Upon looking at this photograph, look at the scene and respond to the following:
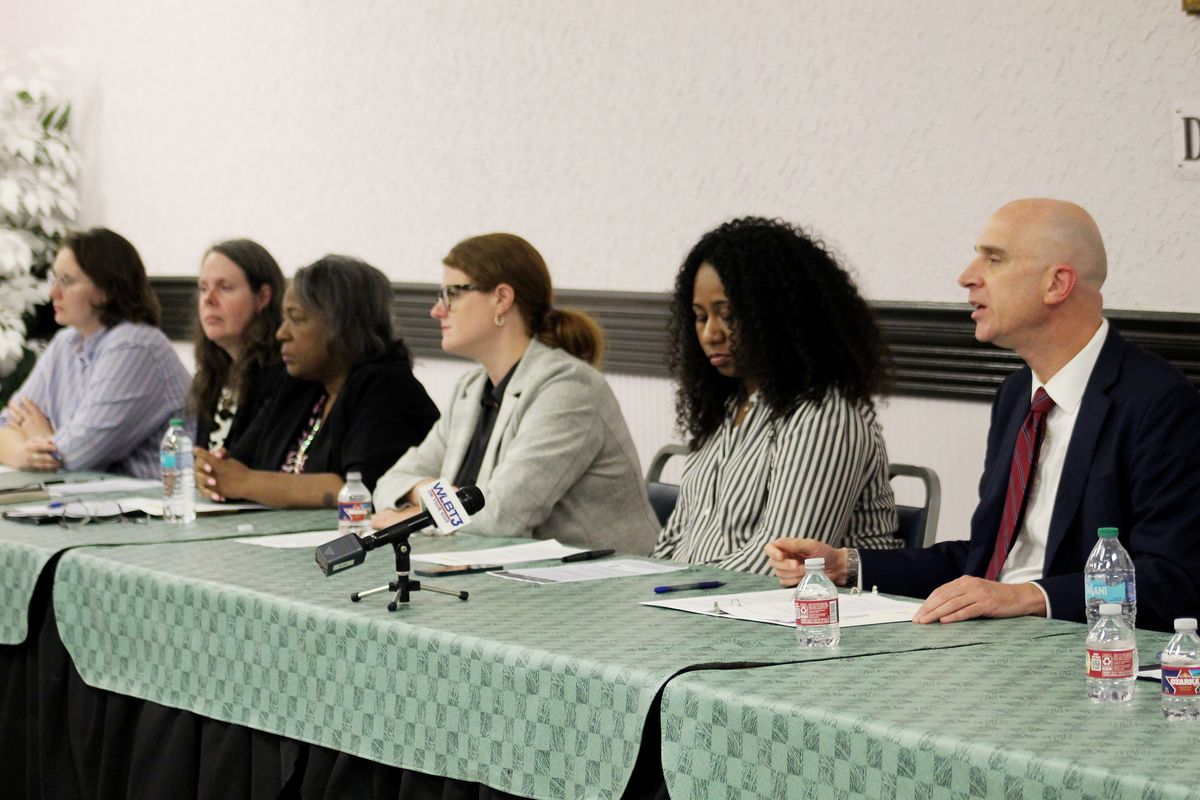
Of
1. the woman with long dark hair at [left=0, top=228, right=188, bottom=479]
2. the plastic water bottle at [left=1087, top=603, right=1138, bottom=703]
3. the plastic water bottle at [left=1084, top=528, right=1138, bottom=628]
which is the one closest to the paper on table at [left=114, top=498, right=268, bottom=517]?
the woman with long dark hair at [left=0, top=228, right=188, bottom=479]

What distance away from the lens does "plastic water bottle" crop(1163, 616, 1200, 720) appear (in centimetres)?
161

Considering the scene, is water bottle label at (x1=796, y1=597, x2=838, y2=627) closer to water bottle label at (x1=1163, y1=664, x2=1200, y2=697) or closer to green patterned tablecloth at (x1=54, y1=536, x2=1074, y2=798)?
green patterned tablecloth at (x1=54, y1=536, x2=1074, y2=798)

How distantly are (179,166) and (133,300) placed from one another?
7.66 feet

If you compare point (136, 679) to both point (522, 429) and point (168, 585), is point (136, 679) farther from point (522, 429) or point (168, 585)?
point (522, 429)

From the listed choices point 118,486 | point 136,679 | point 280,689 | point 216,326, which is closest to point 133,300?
point 216,326

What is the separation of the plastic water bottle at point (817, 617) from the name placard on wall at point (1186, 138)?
206 cm

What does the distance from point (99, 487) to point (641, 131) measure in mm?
2020

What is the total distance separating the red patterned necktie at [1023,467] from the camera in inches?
98.9

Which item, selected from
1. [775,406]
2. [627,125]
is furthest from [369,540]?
[627,125]

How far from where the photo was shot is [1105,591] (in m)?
1.95

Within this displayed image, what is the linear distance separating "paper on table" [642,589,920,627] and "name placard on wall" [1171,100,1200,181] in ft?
5.81

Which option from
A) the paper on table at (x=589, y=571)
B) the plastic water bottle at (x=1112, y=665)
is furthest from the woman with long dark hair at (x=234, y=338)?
the plastic water bottle at (x=1112, y=665)

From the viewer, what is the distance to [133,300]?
482 cm

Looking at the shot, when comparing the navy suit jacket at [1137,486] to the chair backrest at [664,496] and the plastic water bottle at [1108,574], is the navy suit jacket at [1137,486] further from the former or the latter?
the chair backrest at [664,496]
